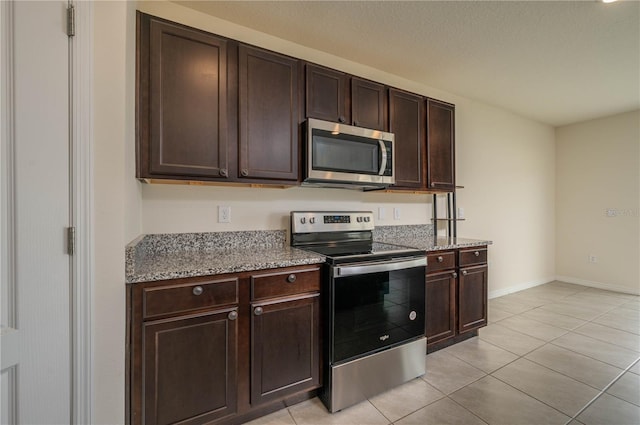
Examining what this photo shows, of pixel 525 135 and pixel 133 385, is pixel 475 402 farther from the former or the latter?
pixel 525 135

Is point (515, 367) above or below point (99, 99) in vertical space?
below

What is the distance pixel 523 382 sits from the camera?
1.94 m

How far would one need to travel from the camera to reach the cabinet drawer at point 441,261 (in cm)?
223

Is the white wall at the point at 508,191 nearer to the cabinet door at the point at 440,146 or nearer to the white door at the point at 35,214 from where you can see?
the cabinet door at the point at 440,146

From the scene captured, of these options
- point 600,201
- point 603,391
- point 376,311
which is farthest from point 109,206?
point 600,201

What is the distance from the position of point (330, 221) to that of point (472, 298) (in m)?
1.51

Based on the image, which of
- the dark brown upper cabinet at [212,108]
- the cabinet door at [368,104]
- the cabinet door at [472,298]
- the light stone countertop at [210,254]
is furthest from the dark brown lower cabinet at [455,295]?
the dark brown upper cabinet at [212,108]

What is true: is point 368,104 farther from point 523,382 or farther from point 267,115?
point 523,382

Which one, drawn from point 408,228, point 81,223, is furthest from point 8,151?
point 408,228

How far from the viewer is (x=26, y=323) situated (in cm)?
98

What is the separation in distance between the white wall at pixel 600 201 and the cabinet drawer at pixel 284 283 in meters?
4.91

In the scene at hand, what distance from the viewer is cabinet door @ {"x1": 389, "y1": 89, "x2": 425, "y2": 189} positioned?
239 cm

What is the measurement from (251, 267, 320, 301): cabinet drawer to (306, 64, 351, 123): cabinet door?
111cm

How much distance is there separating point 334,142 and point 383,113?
0.63 m
